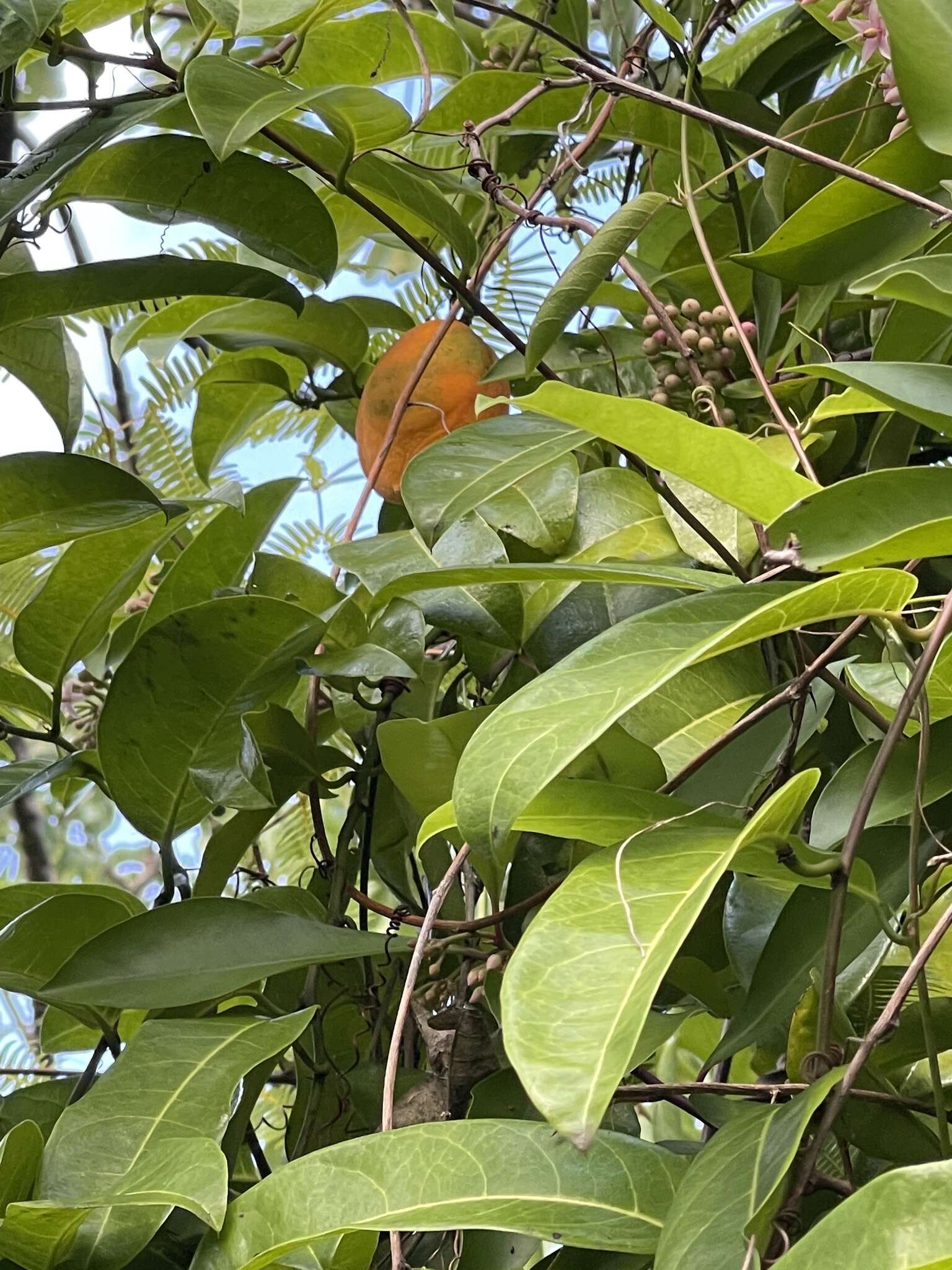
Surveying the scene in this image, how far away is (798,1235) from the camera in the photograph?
1.08ft

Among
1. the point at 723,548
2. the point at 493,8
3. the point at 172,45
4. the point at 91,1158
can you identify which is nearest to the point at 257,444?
the point at 172,45

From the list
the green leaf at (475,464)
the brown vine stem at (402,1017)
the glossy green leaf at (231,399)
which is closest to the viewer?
the brown vine stem at (402,1017)

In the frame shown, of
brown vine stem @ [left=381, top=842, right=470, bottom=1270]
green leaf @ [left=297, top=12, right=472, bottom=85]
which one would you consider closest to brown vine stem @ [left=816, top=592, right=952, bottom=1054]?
brown vine stem @ [left=381, top=842, right=470, bottom=1270]

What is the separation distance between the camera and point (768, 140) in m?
0.45

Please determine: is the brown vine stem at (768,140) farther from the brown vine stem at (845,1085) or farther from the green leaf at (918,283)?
the brown vine stem at (845,1085)

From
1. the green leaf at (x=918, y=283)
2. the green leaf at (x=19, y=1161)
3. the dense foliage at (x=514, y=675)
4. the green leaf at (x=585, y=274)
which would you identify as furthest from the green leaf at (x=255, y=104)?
the green leaf at (x=19, y=1161)

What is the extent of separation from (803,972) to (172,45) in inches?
40.8

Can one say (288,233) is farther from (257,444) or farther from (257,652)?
(257,444)

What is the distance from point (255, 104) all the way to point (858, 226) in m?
0.24

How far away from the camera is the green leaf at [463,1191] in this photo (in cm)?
31

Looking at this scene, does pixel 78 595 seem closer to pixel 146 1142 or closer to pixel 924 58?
pixel 146 1142

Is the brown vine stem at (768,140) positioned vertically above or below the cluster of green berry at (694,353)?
above

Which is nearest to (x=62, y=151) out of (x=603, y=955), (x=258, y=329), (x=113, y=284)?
(x=113, y=284)

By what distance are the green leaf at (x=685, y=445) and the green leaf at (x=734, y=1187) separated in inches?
6.2
